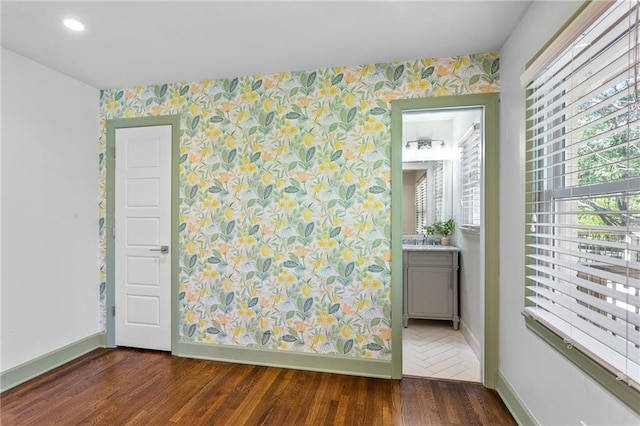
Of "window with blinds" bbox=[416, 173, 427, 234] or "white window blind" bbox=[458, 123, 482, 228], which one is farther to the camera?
→ "window with blinds" bbox=[416, 173, 427, 234]

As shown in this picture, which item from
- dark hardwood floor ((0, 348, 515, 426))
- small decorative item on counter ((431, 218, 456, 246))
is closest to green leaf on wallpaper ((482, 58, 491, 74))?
small decorative item on counter ((431, 218, 456, 246))

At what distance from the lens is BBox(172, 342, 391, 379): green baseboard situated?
100 inches

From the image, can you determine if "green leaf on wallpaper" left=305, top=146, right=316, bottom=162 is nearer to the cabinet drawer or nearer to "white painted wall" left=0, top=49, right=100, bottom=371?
the cabinet drawer

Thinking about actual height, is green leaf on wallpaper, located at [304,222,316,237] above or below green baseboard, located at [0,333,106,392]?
above

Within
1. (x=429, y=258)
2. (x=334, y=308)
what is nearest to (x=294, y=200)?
(x=334, y=308)

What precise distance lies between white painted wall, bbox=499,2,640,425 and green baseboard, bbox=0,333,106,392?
11.4ft

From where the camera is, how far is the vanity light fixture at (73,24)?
2016 millimetres

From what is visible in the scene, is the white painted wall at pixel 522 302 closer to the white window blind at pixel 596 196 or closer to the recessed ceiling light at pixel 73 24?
the white window blind at pixel 596 196

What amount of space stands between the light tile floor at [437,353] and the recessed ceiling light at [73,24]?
3339 millimetres

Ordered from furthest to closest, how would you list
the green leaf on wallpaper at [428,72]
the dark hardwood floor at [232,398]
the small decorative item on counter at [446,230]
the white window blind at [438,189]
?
the white window blind at [438,189], the small decorative item on counter at [446,230], the green leaf on wallpaper at [428,72], the dark hardwood floor at [232,398]

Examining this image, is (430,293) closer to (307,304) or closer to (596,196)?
(307,304)

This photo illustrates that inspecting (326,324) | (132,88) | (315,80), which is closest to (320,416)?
(326,324)

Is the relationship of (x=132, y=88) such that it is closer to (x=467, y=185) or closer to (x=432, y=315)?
(x=467, y=185)

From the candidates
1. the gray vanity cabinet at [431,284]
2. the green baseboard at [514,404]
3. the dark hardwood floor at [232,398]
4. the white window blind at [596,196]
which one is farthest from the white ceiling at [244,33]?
the dark hardwood floor at [232,398]
